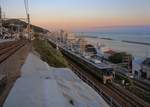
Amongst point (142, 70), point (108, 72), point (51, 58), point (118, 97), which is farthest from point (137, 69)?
point (51, 58)

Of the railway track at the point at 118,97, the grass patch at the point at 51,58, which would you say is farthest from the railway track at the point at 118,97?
the grass patch at the point at 51,58

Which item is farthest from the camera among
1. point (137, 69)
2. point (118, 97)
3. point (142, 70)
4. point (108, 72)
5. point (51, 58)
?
point (137, 69)

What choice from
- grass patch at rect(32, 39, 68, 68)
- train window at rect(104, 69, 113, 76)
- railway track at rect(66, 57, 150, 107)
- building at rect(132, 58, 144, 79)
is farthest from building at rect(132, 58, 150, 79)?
grass patch at rect(32, 39, 68, 68)

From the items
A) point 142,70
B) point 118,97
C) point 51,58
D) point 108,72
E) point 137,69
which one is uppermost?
point 51,58

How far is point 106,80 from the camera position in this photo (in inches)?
928

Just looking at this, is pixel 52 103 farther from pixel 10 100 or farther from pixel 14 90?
pixel 14 90

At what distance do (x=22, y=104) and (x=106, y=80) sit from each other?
66.0 feet

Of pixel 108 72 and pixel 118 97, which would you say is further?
pixel 108 72

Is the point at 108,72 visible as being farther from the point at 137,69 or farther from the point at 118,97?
the point at 137,69

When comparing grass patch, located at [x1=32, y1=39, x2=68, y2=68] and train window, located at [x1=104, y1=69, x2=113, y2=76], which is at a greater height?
grass patch, located at [x1=32, y1=39, x2=68, y2=68]

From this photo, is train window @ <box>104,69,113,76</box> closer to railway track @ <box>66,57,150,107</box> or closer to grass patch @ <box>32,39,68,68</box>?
railway track @ <box>66,57,150,107</box>

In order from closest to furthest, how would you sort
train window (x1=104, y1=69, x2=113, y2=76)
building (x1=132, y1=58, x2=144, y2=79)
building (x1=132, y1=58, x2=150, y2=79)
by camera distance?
train window (x1=104, y1=69, x2=113, y2=76)
building (x1=132, y1=58, x2=150, y2=79)
building (x1=132, y1=58, x2=144, y2=79)

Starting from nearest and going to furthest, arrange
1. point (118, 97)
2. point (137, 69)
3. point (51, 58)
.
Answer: point (51, 58) → point (118, 97) → point (137, 69)

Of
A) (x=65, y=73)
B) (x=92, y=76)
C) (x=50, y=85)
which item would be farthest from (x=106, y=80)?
(x=50, y=85)
